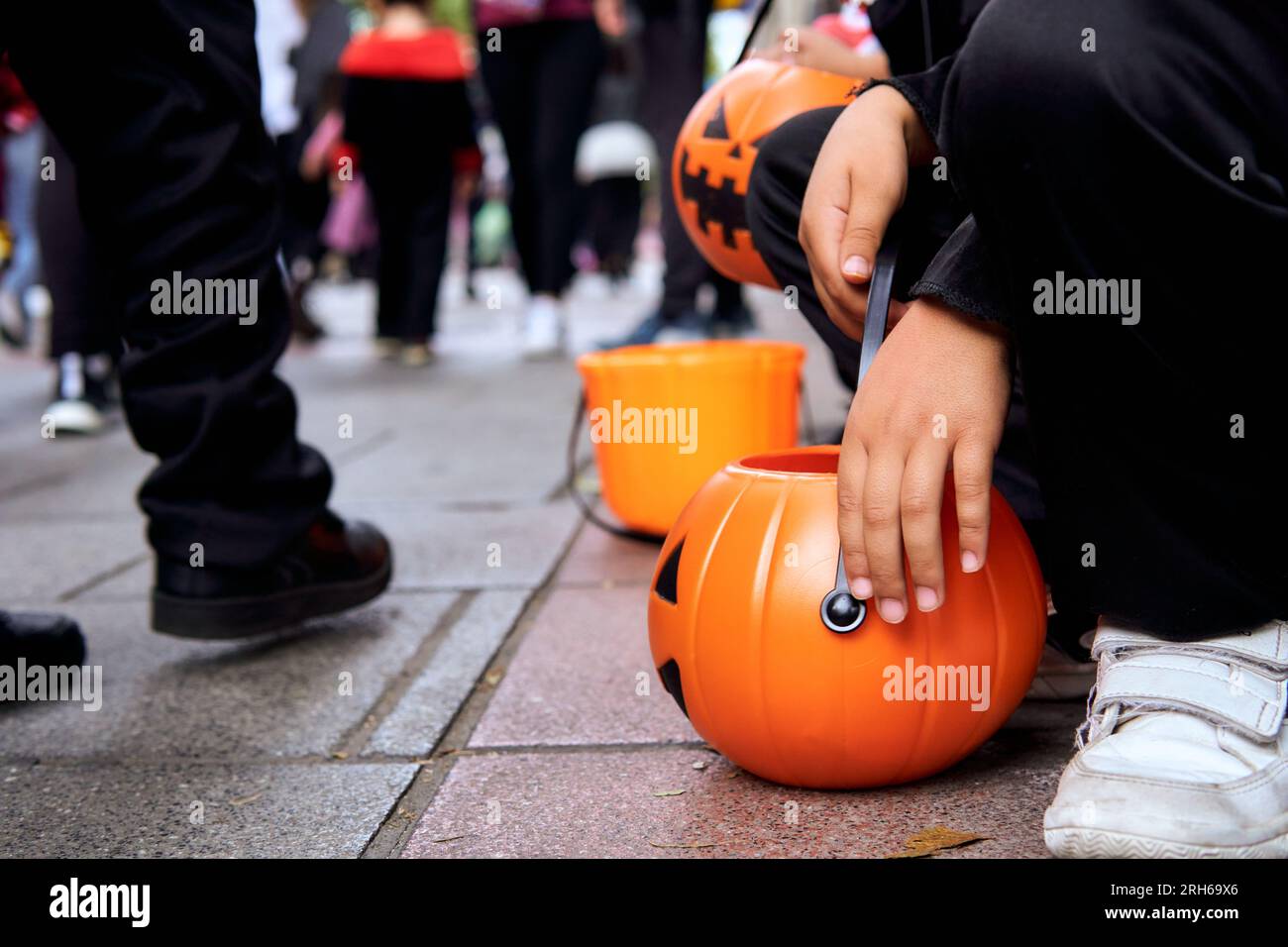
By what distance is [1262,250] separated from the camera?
3.45ft

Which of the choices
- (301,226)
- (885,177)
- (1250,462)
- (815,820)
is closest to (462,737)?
(815,820)

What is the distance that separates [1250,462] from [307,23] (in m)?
6.03

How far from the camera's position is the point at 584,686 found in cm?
167

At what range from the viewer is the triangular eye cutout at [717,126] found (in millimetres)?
1935

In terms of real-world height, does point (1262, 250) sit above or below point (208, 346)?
above

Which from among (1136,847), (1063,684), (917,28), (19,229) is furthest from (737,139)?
(19,229)

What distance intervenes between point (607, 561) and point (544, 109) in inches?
125

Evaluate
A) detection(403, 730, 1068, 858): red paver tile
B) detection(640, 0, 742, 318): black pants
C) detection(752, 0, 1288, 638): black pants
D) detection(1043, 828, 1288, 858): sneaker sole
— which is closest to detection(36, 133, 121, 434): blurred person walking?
detection(640, 0, 742, 318): black pants

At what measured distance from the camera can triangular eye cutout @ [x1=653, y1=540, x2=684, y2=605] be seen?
4.42 ft

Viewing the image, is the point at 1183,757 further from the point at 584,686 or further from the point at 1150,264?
the point at 584,686

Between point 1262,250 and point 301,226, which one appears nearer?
point 1262,250

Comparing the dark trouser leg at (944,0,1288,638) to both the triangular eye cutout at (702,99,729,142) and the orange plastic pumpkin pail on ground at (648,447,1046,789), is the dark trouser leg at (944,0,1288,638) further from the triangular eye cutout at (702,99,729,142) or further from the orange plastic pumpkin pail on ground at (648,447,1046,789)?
the triangular eye cutout at (702,99,729,142)
